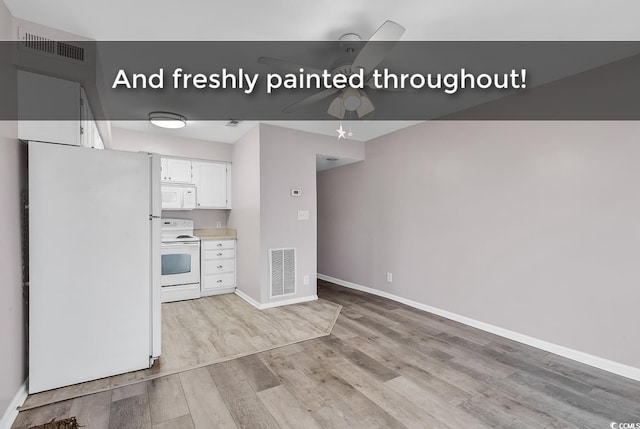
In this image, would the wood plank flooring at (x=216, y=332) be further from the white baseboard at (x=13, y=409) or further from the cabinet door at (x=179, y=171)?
the cabinet door at (x=179, y=171)

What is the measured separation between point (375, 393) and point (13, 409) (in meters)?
2.30

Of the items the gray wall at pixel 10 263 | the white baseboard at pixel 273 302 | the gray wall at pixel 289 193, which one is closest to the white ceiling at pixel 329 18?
the gray wall at pixel 10 263

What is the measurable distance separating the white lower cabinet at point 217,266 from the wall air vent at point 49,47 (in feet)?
9.55

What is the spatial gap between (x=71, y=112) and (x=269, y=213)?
232cm

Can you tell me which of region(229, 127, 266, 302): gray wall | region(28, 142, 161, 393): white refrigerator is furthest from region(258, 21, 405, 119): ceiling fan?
region(229, 127, 266, 302): gray wall

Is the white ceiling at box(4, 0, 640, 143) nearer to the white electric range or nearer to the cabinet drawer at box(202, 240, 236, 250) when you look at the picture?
the white electric range

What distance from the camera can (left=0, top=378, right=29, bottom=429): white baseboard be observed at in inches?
67.9

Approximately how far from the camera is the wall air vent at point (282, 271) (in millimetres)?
4109

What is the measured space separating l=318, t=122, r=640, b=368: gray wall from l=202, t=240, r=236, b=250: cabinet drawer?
2293mm

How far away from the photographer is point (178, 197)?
463 cm

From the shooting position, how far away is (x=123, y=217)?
7.64 feet

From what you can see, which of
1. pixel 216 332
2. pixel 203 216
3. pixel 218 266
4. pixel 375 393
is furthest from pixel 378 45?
pixel 203 216

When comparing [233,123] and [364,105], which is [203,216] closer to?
[233,123]

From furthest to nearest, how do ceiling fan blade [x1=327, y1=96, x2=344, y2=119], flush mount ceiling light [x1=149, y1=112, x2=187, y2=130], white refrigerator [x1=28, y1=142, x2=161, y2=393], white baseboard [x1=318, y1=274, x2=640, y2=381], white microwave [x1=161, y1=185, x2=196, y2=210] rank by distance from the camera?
white microwave [x1=161, y1=185, x2=196, y2=210] < flush mount ceiling light [x1=149, y1=112, x2=187, y2=130] < ceiling fan blade [x1=327, y1=96, x2=344, y2=119] < white baseboard [x1=318, y1=274, x2=640, y2=381] < white refrigerator [x1=28, y1=142, x2=161, y2=393]
